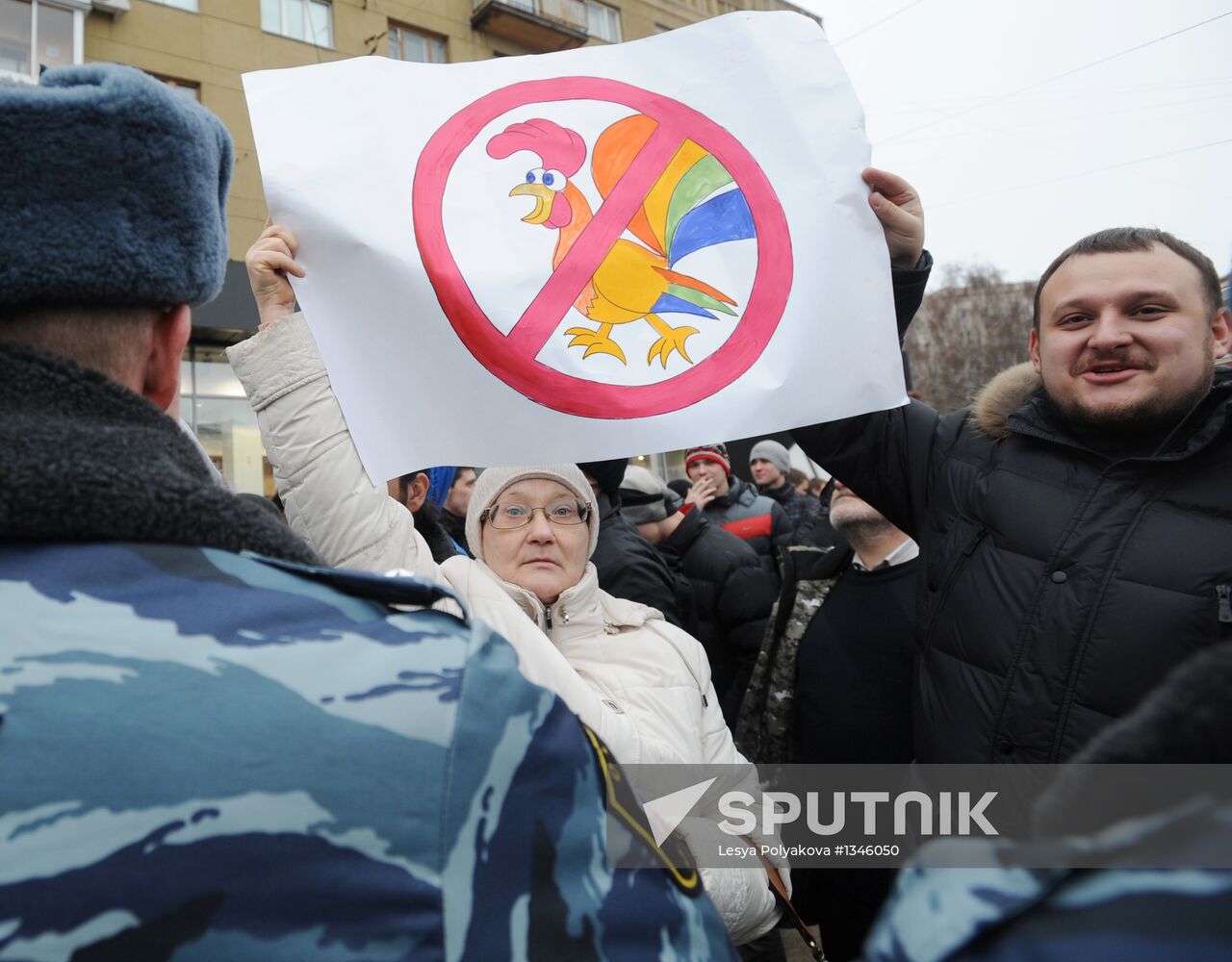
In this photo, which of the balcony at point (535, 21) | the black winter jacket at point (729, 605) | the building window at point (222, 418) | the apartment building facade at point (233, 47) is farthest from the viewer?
the balcony at point (535, 21)

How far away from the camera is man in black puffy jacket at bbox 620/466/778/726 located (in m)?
3.21

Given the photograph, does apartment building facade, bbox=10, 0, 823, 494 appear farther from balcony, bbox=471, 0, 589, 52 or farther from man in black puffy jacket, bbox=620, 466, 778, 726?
man in black puffy jacket, bbox=620, 466, 778, 726

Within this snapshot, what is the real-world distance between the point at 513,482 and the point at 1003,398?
121cm

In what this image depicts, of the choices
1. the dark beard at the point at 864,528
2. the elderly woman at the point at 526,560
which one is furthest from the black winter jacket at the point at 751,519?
the elderly woman at the point at 526,560

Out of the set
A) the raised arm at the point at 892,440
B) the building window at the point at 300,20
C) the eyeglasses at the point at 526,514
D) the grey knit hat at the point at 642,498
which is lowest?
the grey knit hat at the point at 642,498

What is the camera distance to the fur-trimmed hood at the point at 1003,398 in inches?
66.3

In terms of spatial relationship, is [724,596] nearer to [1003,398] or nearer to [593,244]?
[1003,398]

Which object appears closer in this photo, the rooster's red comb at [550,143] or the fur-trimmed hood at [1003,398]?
the fur-trimmed hood at [1003,398]

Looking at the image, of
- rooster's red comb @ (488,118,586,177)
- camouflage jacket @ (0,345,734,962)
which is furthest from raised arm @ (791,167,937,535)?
camouflage jacket @ (0,345,734,962)

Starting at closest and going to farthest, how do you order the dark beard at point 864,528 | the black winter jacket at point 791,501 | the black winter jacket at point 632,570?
the dark beard at point 864,528 → the black winter jacket at point 632,570 → the black winter jacket at point 791,501

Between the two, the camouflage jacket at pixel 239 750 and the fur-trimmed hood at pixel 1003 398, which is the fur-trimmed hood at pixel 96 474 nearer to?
the camouflage jacket at pixel 239 750

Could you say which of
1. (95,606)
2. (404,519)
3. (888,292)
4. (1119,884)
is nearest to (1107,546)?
(888,292)

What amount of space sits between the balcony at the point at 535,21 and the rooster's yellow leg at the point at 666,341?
15.0 meters

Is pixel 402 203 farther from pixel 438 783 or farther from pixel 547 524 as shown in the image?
pixel 438 783
